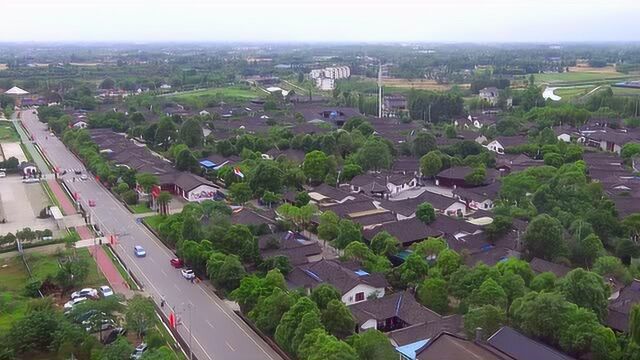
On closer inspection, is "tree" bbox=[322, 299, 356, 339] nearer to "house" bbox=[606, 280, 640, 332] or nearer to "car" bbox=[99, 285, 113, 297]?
"house" bbox=[606, 280, 640, 332]

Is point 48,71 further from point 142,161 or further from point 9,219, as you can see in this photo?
point 9,219

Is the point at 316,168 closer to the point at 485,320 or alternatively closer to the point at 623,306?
the point at 623,306

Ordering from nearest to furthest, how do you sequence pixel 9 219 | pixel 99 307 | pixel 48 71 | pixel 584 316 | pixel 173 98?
pixel 584 316 < pixel 99 307 < pixel 9 219 < pixel 173 98 < pixel 48 71

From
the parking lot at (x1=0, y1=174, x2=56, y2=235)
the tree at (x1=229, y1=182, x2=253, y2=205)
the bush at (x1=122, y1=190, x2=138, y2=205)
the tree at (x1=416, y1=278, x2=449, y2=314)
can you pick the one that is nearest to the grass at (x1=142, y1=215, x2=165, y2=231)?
the bush at (x1=122, y1=190, x2=138, y2=205)

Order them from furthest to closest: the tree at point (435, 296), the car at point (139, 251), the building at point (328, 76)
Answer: the building at point (328, 76) → the car at point (139, 251) → the tree at point (435, 296)

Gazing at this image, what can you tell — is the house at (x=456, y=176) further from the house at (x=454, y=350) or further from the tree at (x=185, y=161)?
the house at (x=454, y=350)

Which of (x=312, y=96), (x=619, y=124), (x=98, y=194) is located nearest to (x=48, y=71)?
(x=312, y=96)

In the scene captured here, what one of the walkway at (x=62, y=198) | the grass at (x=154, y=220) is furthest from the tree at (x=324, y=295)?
the walkway at (x=62, y=198)
